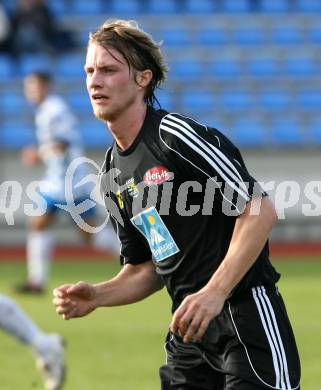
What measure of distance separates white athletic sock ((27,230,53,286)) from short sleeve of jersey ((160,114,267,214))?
815 centimetres

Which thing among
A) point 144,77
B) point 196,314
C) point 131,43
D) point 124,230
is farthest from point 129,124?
point 196,314

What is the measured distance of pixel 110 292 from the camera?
4570 mm

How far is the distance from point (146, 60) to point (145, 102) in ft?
0.55

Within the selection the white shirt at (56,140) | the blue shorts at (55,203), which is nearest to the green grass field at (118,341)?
the blue shorts at (55,203)

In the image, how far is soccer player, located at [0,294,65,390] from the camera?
6.34 metres

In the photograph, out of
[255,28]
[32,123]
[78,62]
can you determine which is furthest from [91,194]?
[255,28]

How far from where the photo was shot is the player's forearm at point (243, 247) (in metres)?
3.85

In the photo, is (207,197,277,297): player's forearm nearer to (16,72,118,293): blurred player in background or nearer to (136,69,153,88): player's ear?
(136,69,153,88): player's ear

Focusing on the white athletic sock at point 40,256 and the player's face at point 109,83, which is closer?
the player's face at point 109,83

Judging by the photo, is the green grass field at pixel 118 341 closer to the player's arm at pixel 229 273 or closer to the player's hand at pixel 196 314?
the player's arm at pixel 229 273

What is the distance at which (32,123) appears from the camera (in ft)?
63.3

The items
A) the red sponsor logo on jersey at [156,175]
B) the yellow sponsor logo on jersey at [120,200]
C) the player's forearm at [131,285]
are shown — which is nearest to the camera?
the red sponsor logo on jersey at [156,175]

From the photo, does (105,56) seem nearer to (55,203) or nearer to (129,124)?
(129,124)

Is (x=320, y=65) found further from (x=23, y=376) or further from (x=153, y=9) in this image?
(x=23, y=376)
